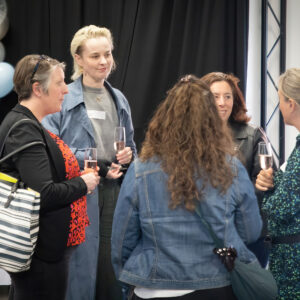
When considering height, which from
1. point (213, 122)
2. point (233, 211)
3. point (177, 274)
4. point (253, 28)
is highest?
point (253, 28)

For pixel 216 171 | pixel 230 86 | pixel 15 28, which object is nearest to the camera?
pixel 216 171

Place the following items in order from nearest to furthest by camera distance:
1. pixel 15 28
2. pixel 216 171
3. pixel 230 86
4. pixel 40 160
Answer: pixel 216 171
pixel 40 160
pixel 230 86
pixel 15 28

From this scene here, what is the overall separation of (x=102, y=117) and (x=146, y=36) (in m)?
1.74

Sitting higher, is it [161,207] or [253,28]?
[253,28]

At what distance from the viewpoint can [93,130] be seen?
3.18m

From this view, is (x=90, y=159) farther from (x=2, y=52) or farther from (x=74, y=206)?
(x=2, y=52)

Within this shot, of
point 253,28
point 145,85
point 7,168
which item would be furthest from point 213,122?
point 253,28

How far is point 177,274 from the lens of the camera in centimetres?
186

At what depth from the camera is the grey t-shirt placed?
10.5 ft

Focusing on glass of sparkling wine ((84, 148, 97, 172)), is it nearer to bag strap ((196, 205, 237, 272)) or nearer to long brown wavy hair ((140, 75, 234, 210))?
long brown wavy hair ((140, 75, 234, 210))

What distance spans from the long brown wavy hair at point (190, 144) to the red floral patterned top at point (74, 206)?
53 cm

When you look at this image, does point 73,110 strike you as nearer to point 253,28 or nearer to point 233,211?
point 233,211

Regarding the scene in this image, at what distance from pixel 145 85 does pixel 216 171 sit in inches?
118

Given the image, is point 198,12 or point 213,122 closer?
point 213,122
